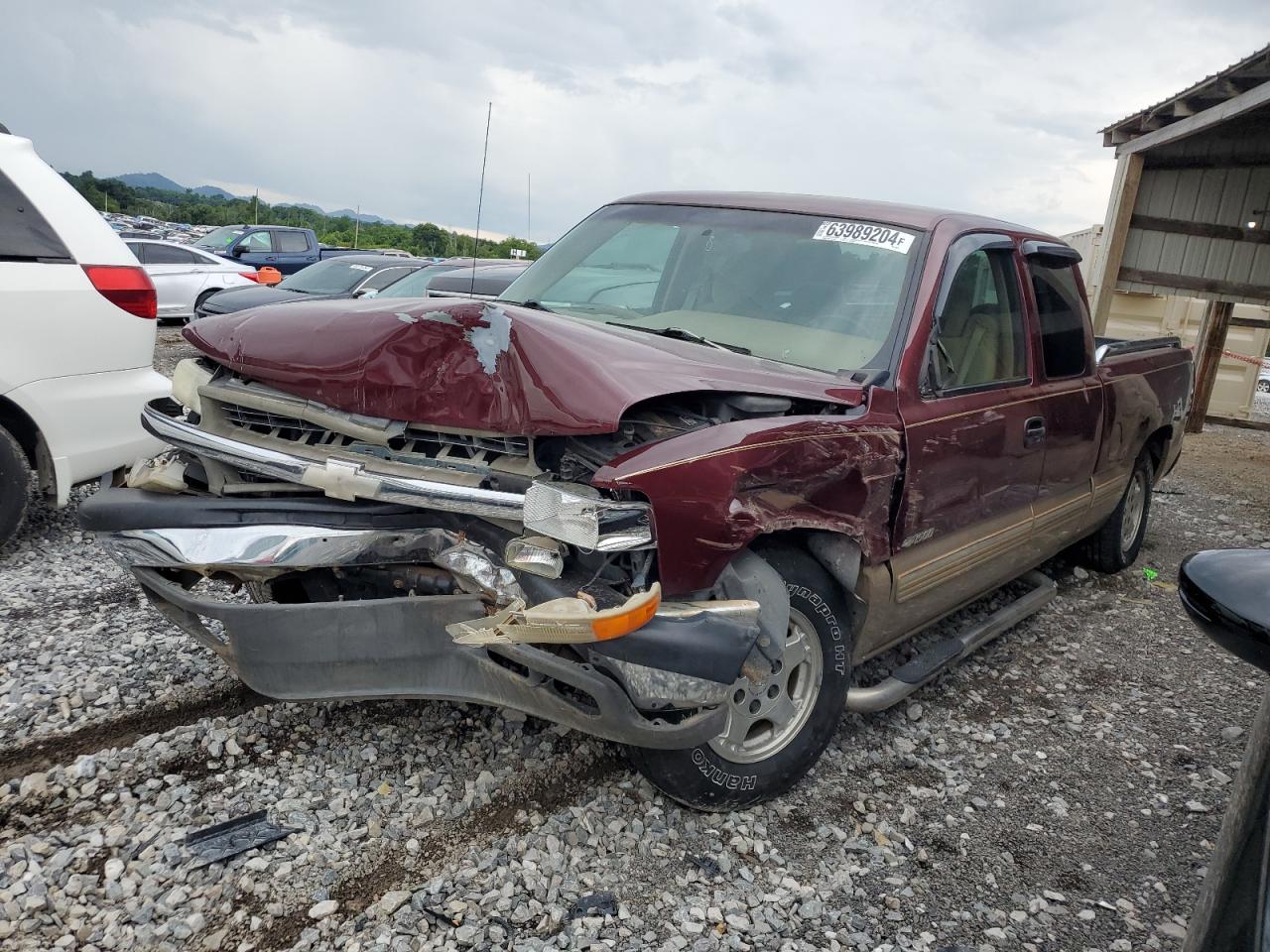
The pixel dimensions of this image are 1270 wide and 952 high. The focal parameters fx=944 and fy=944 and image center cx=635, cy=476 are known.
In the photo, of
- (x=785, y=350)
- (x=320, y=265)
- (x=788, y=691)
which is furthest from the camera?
(x=320, y=265)

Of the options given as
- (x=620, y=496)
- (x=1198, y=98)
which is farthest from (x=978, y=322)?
(x=1198, y=98)

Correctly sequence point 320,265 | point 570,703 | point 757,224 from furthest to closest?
1. point 320,265
2. point 757,224
3. point 570,703

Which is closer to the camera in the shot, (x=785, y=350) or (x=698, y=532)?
(x=698, y=532)

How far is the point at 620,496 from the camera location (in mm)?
2365

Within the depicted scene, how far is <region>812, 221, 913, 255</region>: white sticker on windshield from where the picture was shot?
3.42 m

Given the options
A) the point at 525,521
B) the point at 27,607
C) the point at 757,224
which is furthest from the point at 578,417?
the point at 27,607

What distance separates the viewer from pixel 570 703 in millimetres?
2490

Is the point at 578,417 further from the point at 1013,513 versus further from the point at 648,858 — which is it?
the point at 1013,513

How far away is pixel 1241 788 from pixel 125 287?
480 cm

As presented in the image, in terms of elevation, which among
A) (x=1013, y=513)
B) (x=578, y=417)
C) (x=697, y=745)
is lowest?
(x=697, y=745)

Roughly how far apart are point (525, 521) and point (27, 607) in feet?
9.25

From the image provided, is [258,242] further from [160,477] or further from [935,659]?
[935,659]

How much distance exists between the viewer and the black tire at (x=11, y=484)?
14.0ft

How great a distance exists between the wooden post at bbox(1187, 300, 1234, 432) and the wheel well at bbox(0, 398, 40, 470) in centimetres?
1256
